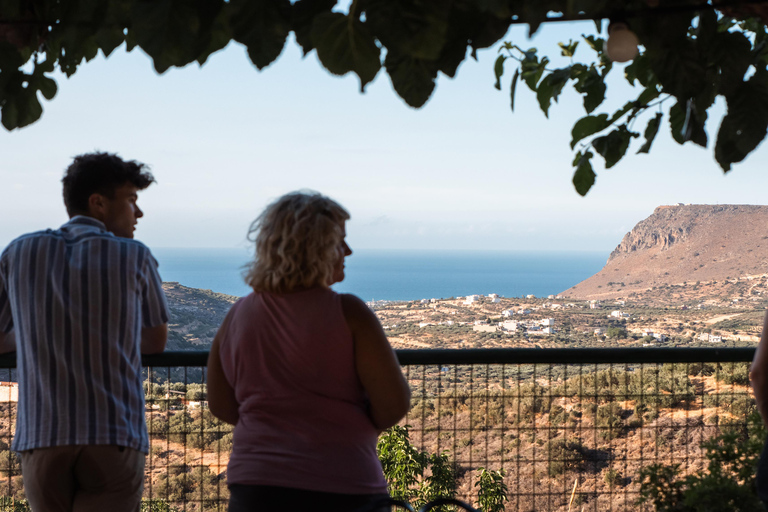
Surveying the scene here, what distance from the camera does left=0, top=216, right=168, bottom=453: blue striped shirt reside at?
67.5 inches

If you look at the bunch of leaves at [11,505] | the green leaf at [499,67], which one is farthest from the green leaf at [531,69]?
the bunch of leaves at [11,505]

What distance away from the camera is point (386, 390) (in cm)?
157

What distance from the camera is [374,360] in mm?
1557

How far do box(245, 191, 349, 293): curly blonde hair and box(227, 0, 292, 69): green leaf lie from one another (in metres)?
0.81

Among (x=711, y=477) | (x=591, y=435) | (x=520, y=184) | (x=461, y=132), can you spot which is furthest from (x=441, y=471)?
(x=520, y=184)

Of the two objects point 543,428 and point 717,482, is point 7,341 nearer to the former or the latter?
point 543,428

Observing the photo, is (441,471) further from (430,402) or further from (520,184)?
(520,184)

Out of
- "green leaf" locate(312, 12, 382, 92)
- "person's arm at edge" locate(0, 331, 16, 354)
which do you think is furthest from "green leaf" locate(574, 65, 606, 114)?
"person's arm at edge" locate(0, 331, 16, 354)

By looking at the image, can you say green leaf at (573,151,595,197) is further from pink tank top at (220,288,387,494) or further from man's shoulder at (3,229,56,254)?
man's shoulder at (3,229,56,254)

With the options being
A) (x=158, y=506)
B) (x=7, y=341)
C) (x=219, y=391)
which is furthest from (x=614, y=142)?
(x=158, y=506)

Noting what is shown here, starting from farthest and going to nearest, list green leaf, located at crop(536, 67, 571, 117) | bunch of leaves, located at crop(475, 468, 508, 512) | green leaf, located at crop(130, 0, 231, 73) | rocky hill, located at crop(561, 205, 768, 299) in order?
1. rocky hill, located at crop(561, 205, 768, 299)
2. bunch of leaves, located at crop(475, 468, 508, 512)
3. green leaf, located at crop(536, 67, 571, 117)
4. green leaf, located at crop(130, 0, 231, 73)

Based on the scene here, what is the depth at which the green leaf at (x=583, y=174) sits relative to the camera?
1692mm

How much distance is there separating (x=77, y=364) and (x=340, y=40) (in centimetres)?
131

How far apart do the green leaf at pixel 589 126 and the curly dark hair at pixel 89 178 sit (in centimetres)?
131
